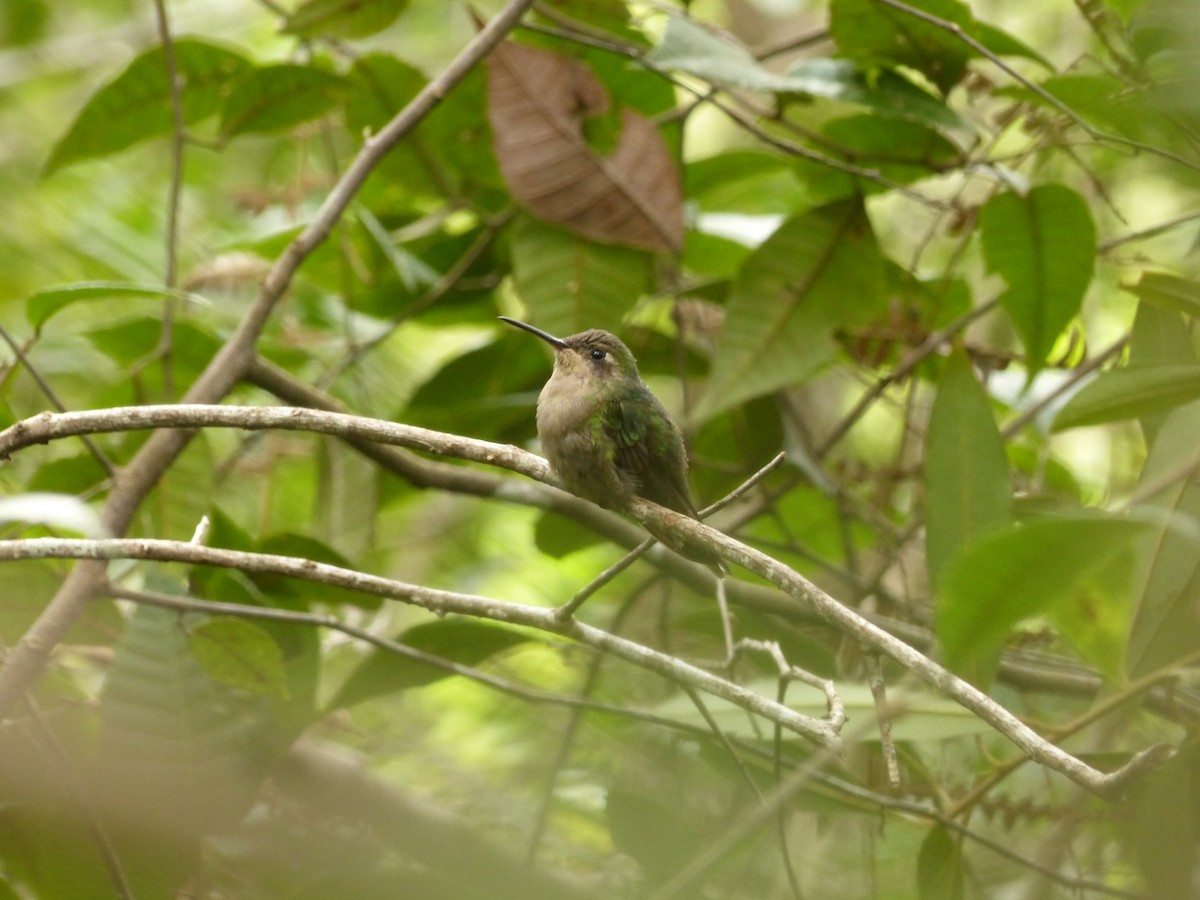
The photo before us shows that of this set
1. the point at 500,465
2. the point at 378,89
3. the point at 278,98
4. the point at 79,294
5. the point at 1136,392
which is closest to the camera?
the point at 500,465

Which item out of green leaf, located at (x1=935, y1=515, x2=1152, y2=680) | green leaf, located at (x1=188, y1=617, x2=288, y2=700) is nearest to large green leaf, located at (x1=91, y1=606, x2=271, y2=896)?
green leaf, located at (x1=188, y1=617, x2=288, y2=700)

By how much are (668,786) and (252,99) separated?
2.60 metres

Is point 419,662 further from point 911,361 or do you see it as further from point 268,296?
point 911,361

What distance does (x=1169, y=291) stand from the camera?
98.8 inches

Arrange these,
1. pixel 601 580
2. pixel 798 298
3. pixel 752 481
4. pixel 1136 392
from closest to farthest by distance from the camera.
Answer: pixel 752 481 → pixel 601 580 → pixel 1136 392 → pixel 798 298

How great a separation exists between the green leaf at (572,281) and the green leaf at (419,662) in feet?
3.54

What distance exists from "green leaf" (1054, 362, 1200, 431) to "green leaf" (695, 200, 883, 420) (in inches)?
47.0

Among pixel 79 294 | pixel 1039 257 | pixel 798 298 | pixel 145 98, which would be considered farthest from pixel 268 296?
pixel 1039 257

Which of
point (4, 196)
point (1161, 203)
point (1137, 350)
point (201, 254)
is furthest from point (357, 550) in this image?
point (1161, 203)

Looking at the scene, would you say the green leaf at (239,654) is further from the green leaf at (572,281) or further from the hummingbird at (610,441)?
the green leaf at (572,281)

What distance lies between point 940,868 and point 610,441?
124 centimetres

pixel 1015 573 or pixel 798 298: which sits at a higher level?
pixel 798 298

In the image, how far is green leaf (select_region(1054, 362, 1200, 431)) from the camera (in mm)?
2406

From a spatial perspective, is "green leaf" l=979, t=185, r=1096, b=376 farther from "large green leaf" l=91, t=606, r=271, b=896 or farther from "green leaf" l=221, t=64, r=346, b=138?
"large green leaf" l=91, t=606, r=271, b=896
